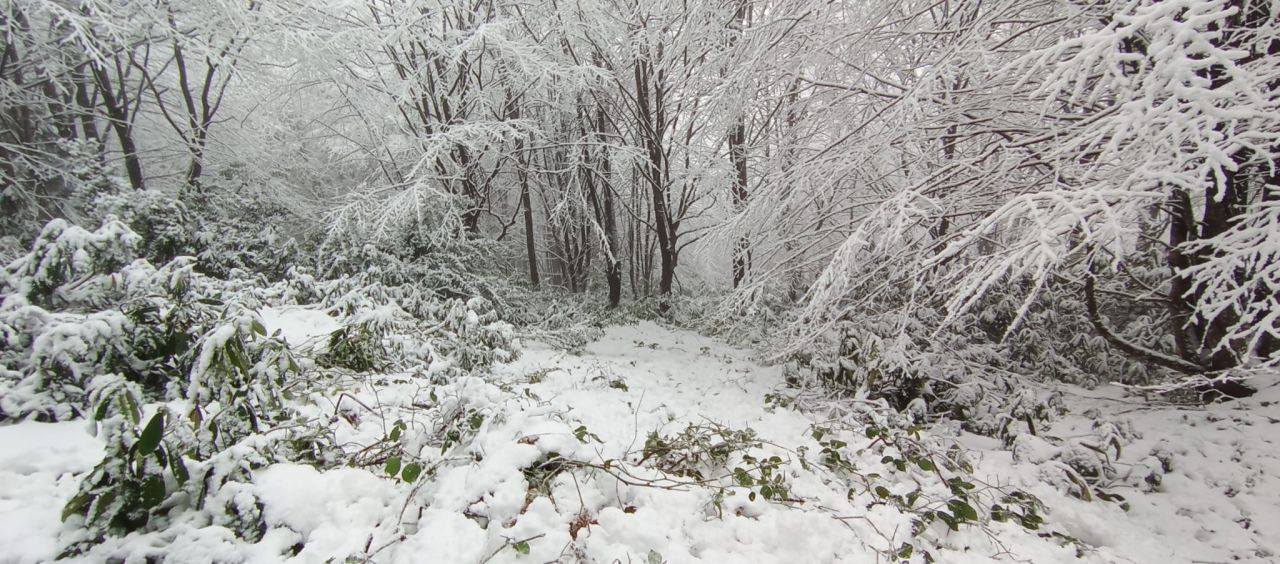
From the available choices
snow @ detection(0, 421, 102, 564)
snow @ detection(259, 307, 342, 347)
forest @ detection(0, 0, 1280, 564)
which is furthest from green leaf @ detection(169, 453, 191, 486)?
snow @ detection(259, 307, 342, 347)

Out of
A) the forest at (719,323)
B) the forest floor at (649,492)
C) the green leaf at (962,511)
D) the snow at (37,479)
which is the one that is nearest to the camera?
the snow at (37,479)

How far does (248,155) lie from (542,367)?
8112mm

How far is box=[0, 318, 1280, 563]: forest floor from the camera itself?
1.90 m

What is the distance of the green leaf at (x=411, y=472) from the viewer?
226cm

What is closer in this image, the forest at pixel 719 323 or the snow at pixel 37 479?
the snow at pixel 37 479

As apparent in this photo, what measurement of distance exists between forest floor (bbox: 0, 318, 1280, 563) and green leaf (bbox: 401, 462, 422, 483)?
0.07ft

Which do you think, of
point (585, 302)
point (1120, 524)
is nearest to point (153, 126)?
point (585, 302)

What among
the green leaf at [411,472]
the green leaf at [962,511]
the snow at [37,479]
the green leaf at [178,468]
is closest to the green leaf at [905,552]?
the green leaf at [962,511]

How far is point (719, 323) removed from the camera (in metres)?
9.48

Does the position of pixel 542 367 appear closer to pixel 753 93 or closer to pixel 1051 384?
pixel 753 93

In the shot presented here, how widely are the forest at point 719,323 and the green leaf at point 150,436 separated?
2.6 inches

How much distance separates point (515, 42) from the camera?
8.32 metres

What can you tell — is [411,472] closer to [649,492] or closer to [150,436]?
[150,436]

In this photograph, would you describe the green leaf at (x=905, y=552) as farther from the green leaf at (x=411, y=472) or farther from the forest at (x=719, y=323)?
the green leaf at (x=411, y=472)
